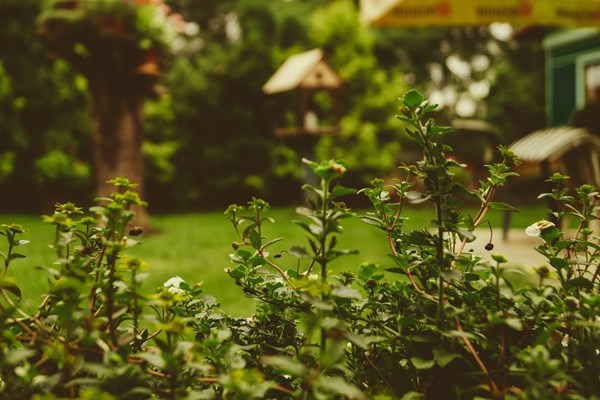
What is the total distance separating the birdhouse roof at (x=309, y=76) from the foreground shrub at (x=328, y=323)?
316 inches

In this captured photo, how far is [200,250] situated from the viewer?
21.9 ft

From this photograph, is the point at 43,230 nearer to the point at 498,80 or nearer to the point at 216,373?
the point at 216,373

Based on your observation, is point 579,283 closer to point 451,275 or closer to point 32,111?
point 451,275

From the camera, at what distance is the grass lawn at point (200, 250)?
14.7ft

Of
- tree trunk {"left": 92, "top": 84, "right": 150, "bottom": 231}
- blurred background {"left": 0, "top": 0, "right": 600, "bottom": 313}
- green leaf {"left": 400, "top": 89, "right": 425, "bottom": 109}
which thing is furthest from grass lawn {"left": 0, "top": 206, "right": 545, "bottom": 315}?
green leaf {"left": 400, "top": 89, "right": 425, "bottom": 109}

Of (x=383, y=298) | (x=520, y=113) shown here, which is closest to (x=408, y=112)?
(x=383, y=298)

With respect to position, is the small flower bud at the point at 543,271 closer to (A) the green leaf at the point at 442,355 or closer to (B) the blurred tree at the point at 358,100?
(A) the green leaf at the point at 442,355

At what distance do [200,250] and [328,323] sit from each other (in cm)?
579

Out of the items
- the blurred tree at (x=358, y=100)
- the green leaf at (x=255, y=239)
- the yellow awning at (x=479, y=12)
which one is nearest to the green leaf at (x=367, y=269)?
the green leaf at (x=255, y=239)

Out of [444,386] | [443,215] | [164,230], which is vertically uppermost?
[443,215]

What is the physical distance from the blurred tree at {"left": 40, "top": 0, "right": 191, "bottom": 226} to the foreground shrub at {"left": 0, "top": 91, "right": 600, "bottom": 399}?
20.1 feet

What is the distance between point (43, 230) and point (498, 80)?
1113 cm

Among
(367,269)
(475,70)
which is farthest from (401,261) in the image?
(475,70)

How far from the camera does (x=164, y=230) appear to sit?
8.66 meters
